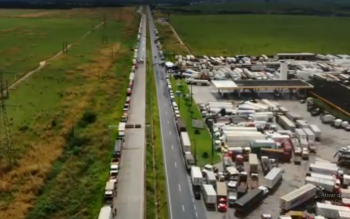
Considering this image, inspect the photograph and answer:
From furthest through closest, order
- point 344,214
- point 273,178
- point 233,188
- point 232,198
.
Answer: point 273,178 < point 233,188 < point 232,198 < point 344,214

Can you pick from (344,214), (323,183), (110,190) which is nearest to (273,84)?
(323,183)

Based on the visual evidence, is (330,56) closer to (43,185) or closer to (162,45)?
(162,45)

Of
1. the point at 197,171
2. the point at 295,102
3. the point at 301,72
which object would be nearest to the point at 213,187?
the point at 197,171

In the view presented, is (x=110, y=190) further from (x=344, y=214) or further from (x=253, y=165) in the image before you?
(x=344, y=214)

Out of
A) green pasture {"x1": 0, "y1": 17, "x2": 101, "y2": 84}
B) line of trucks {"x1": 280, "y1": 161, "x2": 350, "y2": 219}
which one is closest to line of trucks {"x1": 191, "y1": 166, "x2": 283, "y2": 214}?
line of trucks {"x1": 280, "y1": 161, "x2": 350, "y2": 219}

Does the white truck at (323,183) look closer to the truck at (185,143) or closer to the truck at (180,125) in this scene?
the truck at (185,143)

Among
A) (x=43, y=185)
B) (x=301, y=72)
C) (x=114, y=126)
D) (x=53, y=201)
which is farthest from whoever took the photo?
(x=301, y=72)

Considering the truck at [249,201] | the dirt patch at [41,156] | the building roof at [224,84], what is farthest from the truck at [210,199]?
the building roof at [224,84]

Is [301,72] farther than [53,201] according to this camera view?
Yes
